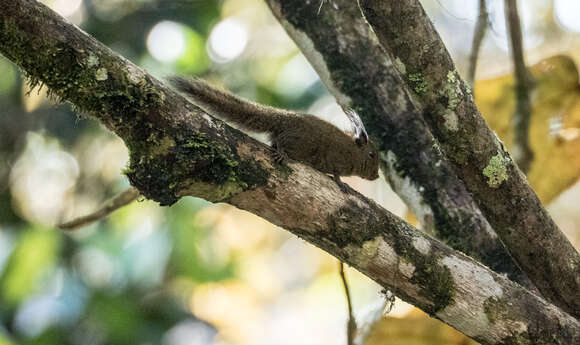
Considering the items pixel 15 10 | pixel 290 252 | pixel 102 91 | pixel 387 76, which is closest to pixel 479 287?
pixel 387 76

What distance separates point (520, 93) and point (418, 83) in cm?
172

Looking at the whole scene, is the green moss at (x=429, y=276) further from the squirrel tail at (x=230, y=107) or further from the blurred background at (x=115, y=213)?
the blurred background at (x=115, y=213)

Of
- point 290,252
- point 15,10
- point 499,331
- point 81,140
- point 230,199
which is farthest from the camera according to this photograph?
point 290,252

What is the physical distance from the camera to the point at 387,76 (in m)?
3.84

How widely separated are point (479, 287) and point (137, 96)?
5.47 ft

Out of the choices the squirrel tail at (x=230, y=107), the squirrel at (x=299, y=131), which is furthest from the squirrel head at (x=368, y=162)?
the squirrel tail at (x=230, y=107)

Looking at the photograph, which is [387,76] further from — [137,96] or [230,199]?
[137,96]

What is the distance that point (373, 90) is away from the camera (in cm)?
384

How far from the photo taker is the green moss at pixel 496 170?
9.89ft

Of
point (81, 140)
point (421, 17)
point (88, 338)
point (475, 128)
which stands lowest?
point (88, 338)

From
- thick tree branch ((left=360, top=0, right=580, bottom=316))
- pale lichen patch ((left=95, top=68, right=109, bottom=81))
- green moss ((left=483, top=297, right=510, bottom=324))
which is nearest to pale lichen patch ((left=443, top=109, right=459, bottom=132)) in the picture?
thick tree branch ((left=360, top=0, right=580, bottom=316))

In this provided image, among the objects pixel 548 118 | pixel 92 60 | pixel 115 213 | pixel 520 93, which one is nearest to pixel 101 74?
pixel 92 60

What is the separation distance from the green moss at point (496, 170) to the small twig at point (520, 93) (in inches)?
48.7

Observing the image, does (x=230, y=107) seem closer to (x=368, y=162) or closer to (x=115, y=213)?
(x=368, y=162)
